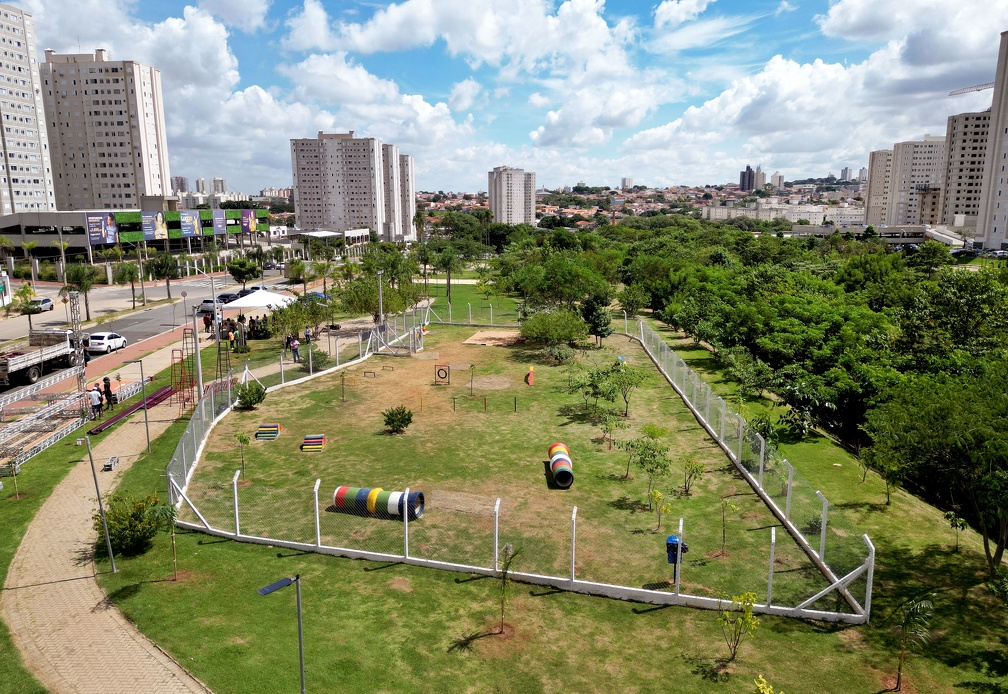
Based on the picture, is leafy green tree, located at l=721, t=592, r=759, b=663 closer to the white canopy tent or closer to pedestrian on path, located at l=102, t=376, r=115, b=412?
pedestrian on path, located at l=102, t=376, r=115, b=412

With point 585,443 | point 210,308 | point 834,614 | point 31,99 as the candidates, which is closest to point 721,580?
point 834,614

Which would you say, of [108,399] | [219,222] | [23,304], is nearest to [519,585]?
[108,399]

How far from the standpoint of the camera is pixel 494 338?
43406 mm

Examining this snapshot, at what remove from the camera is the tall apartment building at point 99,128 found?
393 ft

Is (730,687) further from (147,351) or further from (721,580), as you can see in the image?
(147,351)

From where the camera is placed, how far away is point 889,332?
985 inches

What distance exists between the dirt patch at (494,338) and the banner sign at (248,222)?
66.8 m

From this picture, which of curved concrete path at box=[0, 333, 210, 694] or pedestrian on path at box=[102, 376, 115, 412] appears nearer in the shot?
curved concrete path at box=[0, 333, 210, 694]

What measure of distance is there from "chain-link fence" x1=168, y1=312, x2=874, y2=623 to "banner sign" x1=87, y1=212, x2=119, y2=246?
218 ft

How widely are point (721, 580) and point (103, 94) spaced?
14165 cm

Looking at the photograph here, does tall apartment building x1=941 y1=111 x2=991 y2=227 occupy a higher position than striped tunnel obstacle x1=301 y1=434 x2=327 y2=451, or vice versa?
tall apartment building x1=941 y1=111 x2=991 y2=227

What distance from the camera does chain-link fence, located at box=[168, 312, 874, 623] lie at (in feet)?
43.4

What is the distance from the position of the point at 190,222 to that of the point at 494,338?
65564 mm

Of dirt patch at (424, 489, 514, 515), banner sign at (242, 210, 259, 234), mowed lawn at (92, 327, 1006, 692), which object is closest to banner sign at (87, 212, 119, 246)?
banner sign at (242, 210, 259, 234)
